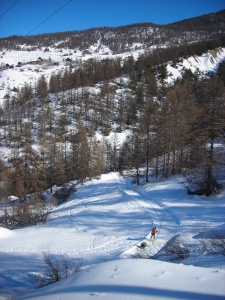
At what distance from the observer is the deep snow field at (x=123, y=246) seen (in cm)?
446

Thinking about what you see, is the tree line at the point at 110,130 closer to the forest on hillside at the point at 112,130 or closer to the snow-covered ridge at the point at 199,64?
the forest on hillside at the point at 112,130

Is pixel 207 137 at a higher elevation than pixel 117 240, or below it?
higher

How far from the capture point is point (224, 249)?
8820 mm

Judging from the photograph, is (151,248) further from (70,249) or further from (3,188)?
(3,188)

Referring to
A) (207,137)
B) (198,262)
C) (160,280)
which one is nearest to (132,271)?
(160,280)

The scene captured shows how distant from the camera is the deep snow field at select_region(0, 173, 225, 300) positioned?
446cm

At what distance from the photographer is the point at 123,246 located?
12.9 m

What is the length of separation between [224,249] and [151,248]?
4434 millimetres

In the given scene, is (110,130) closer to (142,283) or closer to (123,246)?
(123,246)

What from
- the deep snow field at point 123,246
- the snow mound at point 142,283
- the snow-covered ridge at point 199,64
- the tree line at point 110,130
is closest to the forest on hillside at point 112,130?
the tree line at point 110,130

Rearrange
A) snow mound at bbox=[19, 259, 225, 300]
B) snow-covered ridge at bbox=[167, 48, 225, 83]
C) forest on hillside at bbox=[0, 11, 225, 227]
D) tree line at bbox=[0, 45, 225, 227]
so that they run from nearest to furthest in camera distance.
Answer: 1. snow mound at bbox=[19, 259, 225, 300]
2. tree line at bbox=[0, 45, 225, 227]
3. forest on hillside at bbox=[0, 11, 225, 227]
4. snow-covered ridge at bbox=[167, 48, 225, 83]

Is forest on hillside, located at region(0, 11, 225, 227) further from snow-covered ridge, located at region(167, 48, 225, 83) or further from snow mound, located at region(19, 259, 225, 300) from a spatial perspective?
snow mound, located at region(19, 259, 225, 300)

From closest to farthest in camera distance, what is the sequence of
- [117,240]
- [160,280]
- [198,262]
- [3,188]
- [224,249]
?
[160,280]
[198,262]
[224,249]
[117,240]
[3,188]

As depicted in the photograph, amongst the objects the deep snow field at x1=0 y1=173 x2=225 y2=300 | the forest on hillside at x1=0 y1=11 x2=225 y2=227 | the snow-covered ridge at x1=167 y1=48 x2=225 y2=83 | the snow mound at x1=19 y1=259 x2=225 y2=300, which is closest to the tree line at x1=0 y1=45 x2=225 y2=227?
the forest on hillside at x1=0 y1=11 x2=225 y2=227
